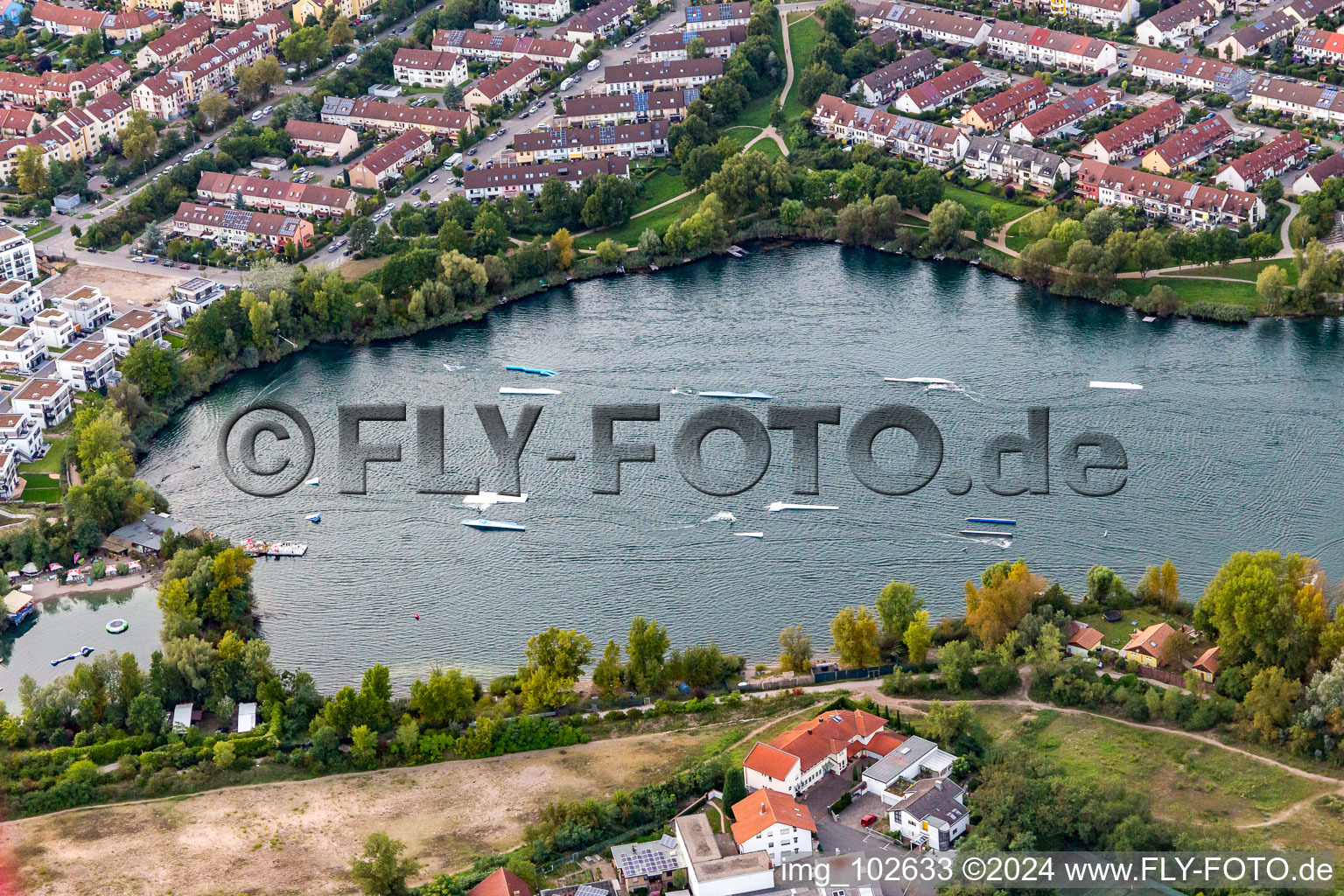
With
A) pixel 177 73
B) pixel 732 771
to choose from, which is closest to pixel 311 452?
pixel 732 771

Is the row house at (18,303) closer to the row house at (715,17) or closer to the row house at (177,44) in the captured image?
Answer: the row house at (177,44)

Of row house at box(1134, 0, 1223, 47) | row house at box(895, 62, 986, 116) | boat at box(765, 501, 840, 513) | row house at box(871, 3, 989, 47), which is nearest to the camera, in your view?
boat at box(765, 501, 840, 513)

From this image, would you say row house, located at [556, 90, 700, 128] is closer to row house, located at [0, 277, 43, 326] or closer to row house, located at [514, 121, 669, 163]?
row house, located at [514, 121, 669, 163]

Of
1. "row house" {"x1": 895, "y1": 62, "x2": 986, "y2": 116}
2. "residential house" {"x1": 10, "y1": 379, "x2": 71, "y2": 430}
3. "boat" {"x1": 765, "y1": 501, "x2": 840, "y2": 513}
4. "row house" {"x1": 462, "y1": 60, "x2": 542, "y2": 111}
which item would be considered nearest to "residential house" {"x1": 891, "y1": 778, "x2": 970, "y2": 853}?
"boat" {"x1": 765, "y1": 501, "x2": 840, "y2": 513}

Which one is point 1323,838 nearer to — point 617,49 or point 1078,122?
point 1078,122

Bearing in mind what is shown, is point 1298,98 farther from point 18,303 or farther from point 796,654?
point 18,303

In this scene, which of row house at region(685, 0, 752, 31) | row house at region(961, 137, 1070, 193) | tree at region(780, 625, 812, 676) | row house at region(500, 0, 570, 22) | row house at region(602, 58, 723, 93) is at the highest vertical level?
row house at region(500, 0, 570, 22)

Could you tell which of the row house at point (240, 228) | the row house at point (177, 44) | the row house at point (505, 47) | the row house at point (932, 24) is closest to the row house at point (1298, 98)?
the row house at point (932, 24)

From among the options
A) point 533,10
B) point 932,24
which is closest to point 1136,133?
point 932,24
